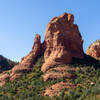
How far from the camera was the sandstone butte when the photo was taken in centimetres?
8150

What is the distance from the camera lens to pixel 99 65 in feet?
291

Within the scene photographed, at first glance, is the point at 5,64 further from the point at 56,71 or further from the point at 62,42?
the point at 56,71

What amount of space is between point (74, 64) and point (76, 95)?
2074cm

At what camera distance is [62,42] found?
84.8 m

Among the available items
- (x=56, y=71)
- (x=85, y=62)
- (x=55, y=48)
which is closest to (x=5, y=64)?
(x=55, y=48)

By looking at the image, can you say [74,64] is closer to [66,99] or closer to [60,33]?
[60,33]

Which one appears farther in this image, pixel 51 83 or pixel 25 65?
pixel 25 65

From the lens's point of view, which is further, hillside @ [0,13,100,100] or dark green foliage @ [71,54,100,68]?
dark green foliage @ [71,54,100,68]

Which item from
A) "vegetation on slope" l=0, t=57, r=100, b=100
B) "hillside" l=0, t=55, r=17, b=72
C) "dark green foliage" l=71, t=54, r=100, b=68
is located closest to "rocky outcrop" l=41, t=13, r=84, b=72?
"dark green foliage" l=71, t=54, r=100, b=68

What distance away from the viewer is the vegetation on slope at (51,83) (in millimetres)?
62031

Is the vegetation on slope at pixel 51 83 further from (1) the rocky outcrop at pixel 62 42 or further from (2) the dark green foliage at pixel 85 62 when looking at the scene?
(1) the rocky outcrop at pixel 62 42

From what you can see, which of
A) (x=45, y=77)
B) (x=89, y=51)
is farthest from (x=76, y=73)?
(x=89, y=51)

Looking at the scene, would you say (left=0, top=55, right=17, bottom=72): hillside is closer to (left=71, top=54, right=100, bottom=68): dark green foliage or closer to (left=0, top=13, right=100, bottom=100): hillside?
(left=0, top=13, right=100, bottom=100): hillside

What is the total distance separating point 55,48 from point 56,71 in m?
11.2
